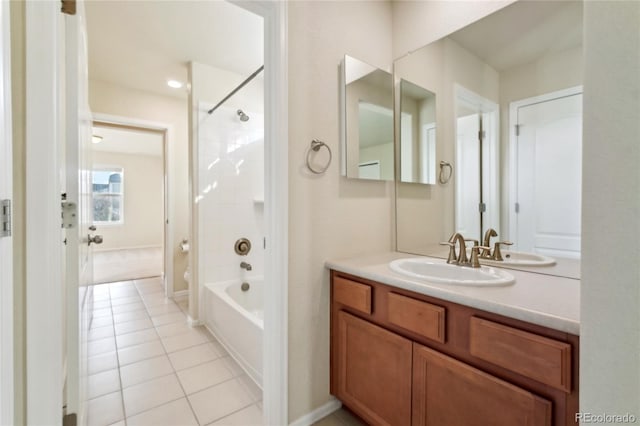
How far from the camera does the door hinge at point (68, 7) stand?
37.9 inches

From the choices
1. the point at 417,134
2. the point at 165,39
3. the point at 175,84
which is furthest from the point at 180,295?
the point at 417,134

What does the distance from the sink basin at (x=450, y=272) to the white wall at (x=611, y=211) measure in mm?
515

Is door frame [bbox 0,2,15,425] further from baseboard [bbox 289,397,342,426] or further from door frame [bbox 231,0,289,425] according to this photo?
baseboard [bbox 289,397,342,426]

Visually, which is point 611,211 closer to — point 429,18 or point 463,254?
point 463,254

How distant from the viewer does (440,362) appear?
1.05m

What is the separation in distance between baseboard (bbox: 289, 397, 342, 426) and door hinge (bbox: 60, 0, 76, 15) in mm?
1963

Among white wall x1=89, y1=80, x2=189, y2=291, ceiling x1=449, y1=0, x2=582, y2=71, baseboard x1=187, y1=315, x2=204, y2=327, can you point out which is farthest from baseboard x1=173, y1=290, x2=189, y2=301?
ceiling x1=449, y1=0, x2=582, y2=71

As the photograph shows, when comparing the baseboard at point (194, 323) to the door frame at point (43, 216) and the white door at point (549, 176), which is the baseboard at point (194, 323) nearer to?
the door frame at point (43, 216)

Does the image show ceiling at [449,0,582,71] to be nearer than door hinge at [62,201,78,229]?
No

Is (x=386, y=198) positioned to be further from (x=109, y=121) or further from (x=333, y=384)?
(x=109, y=121)

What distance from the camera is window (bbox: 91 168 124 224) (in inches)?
282

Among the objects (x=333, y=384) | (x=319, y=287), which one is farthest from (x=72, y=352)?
(x=333, y=384)

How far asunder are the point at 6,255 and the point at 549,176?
1.93 m

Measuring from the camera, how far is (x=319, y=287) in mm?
1523
